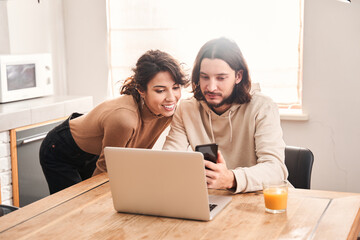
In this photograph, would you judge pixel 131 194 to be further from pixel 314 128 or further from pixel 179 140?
pixel 314 128

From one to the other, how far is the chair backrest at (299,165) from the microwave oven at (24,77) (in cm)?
202

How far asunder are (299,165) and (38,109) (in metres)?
1.86

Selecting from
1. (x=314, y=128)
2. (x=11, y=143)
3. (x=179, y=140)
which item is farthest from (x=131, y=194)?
(x=314, y=128)

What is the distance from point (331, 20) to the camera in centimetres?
323

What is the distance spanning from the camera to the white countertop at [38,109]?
3.00m

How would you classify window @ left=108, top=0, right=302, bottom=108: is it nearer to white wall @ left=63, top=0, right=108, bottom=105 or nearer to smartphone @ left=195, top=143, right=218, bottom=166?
white wall @ left=63, top=0, right=108, bottom=105

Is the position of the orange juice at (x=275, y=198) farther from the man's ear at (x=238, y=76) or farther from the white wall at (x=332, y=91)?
the white wall at (x=332, y=91)

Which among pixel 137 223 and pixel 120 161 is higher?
pixel 120 161

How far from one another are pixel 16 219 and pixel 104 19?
267 centimetres

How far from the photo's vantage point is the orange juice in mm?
1502

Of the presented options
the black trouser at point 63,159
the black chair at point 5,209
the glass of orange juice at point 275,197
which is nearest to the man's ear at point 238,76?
the glass of orange juice at point 275,197

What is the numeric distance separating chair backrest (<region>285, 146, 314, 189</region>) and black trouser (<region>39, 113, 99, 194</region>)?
0.99 metres

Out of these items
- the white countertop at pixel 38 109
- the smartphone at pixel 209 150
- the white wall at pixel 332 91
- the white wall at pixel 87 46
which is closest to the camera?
the smartphone at pixel 209 150

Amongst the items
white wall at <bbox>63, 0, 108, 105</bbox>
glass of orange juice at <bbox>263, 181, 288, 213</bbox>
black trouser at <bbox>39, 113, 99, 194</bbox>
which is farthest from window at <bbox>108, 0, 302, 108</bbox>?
glass of orange juice at <bbox>263, 181, 288, 213</bbox>
